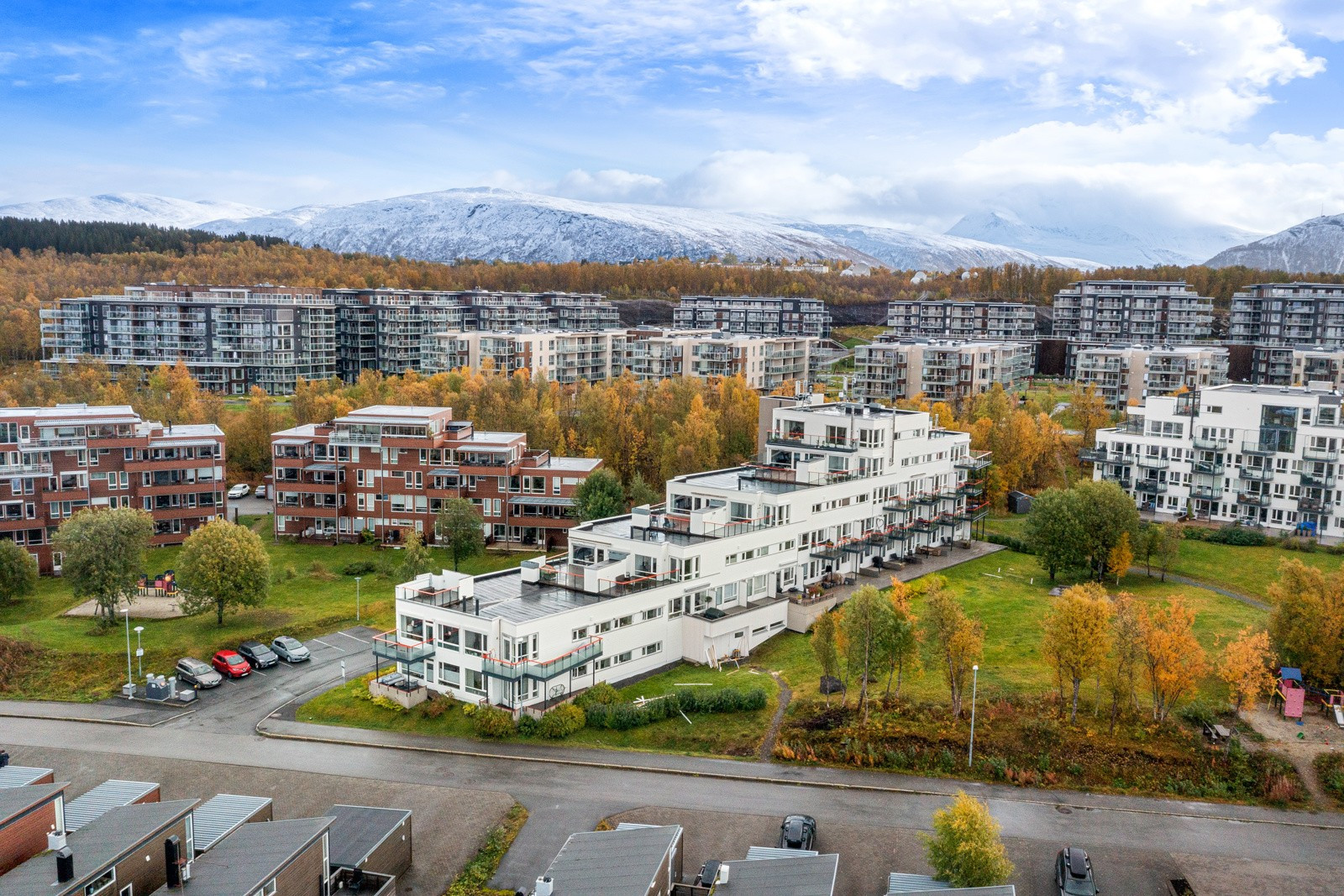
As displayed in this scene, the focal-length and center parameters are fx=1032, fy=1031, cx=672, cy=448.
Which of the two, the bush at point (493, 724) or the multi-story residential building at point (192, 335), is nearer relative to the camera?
the bush at point (493, 724)

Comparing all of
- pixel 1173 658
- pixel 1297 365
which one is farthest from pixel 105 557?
pixel 1297 365

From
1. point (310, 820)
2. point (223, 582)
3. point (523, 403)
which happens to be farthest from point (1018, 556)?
point (310, 820)

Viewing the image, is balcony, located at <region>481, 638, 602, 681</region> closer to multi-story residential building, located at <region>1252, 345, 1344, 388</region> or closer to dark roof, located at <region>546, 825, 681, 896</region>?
dark roof, located at <region>546, 825, 681, 896</region>

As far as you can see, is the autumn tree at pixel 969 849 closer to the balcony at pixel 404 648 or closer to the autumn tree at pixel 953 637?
the autumn tree at pixel 953 637

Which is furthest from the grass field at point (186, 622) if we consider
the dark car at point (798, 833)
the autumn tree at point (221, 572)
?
the dark car at point (798, 833)

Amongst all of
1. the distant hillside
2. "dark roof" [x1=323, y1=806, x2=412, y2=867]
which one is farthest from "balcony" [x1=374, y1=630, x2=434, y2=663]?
the distant hillside

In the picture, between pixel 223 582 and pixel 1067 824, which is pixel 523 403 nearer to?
pixel 223 582

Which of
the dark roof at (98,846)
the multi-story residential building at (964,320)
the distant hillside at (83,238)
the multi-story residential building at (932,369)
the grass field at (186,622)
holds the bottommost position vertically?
the grass field at (186,622)
